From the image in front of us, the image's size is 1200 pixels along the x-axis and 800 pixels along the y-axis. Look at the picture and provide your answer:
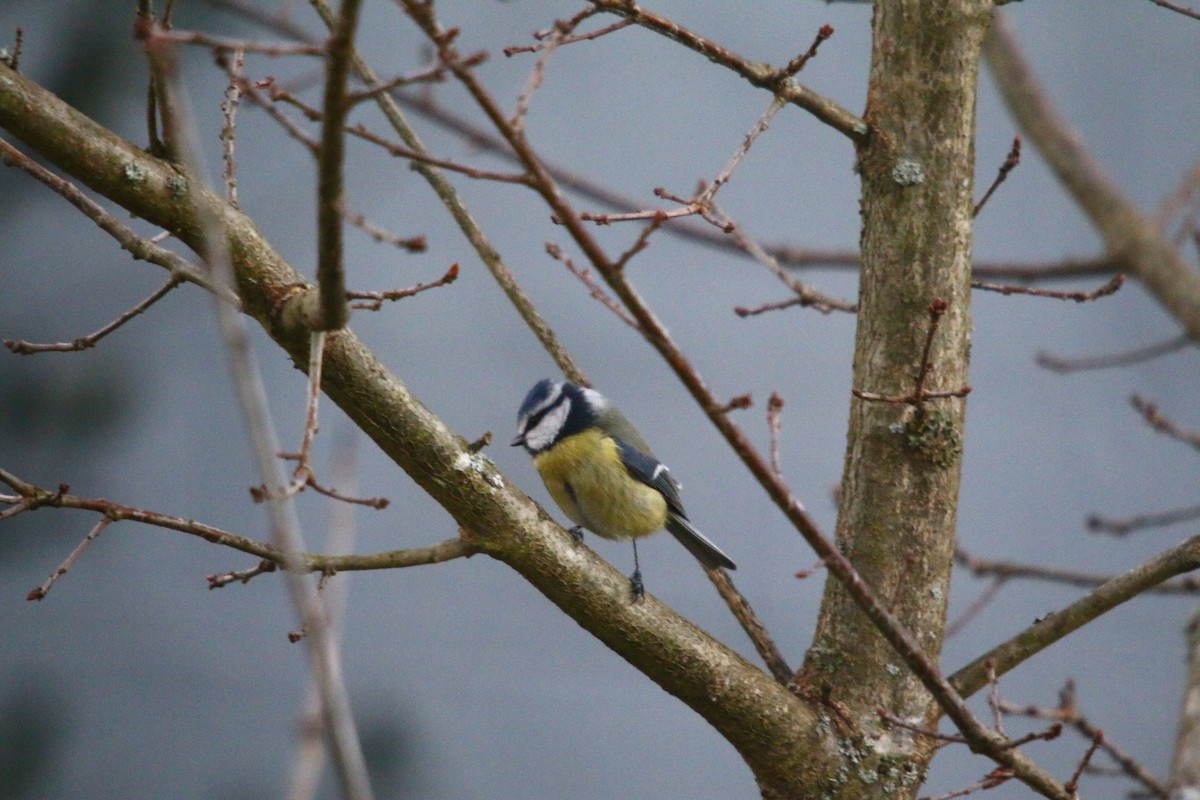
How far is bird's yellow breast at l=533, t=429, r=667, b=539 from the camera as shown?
2.74 meters

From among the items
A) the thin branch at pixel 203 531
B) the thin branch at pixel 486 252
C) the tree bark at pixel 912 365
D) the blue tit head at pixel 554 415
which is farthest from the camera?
the blue tit head at pixel 554 415

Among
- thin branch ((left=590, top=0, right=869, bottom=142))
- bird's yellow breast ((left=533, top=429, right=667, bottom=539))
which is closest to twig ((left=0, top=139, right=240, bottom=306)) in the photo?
thin branch ((left=590, top=0, right=869, bottom=142))

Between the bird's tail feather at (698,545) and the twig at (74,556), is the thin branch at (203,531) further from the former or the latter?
the bird's tail feather at (698,545)

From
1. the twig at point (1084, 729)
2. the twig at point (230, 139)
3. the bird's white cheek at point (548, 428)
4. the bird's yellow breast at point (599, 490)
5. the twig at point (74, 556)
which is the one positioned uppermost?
the bird's white cheek at point (548, 428)

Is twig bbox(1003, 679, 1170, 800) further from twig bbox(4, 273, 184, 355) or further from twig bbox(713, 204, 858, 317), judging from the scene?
twig bbox(4, 273, 184, 355)

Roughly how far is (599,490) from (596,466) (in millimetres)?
62

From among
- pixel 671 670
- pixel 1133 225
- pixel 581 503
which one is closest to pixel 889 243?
pixel 1133 225

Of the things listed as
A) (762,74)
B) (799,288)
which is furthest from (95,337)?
(799,288)

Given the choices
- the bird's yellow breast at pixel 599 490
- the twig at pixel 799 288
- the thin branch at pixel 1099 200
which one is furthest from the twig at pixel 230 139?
the bird's yellow breast at pixel 599 490

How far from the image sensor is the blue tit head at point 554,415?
9.44 ft

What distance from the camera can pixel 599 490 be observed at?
2758 mm

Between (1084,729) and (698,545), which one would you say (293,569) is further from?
(698,545)

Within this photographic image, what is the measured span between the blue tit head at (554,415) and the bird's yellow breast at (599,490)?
3 centimetres

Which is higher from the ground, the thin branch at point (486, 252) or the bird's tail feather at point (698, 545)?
the thin branch at point (486, 252)
